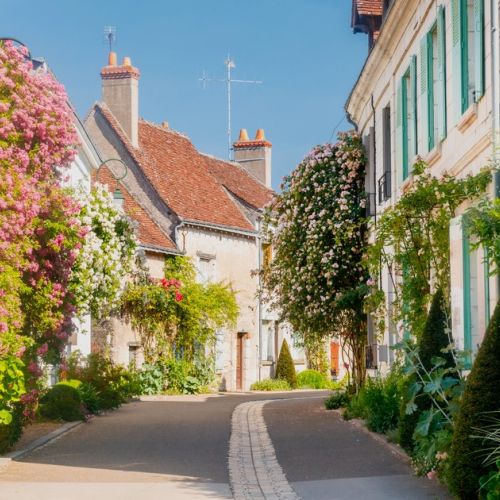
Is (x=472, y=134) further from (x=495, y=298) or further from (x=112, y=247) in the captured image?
(x=112, y=247)

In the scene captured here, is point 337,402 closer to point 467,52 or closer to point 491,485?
point 467,52

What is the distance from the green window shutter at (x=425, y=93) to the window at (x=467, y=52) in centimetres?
182

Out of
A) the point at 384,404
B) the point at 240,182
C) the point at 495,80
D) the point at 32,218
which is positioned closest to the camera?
the point at 495,80

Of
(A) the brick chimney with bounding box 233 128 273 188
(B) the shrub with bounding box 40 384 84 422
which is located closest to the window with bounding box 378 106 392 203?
(B) the shrub with bounding box 40 384 84 422

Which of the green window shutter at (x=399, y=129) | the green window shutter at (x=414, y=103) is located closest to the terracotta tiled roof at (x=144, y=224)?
the green window shutter at (x=399, y=129)

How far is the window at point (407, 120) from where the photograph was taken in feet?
54.0

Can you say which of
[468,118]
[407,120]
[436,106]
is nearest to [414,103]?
[407,120]

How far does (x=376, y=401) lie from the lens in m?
15.4

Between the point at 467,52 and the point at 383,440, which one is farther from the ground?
the point at 467,52

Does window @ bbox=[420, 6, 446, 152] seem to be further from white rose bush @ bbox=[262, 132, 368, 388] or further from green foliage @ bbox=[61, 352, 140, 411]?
green foliage @ bbox=[61, 352, 140, 411]

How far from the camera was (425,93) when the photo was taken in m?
15.3

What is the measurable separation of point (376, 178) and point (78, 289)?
5654 millimetres

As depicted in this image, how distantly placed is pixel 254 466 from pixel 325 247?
9016 millimetres

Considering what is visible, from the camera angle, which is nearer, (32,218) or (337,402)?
(32,218)
